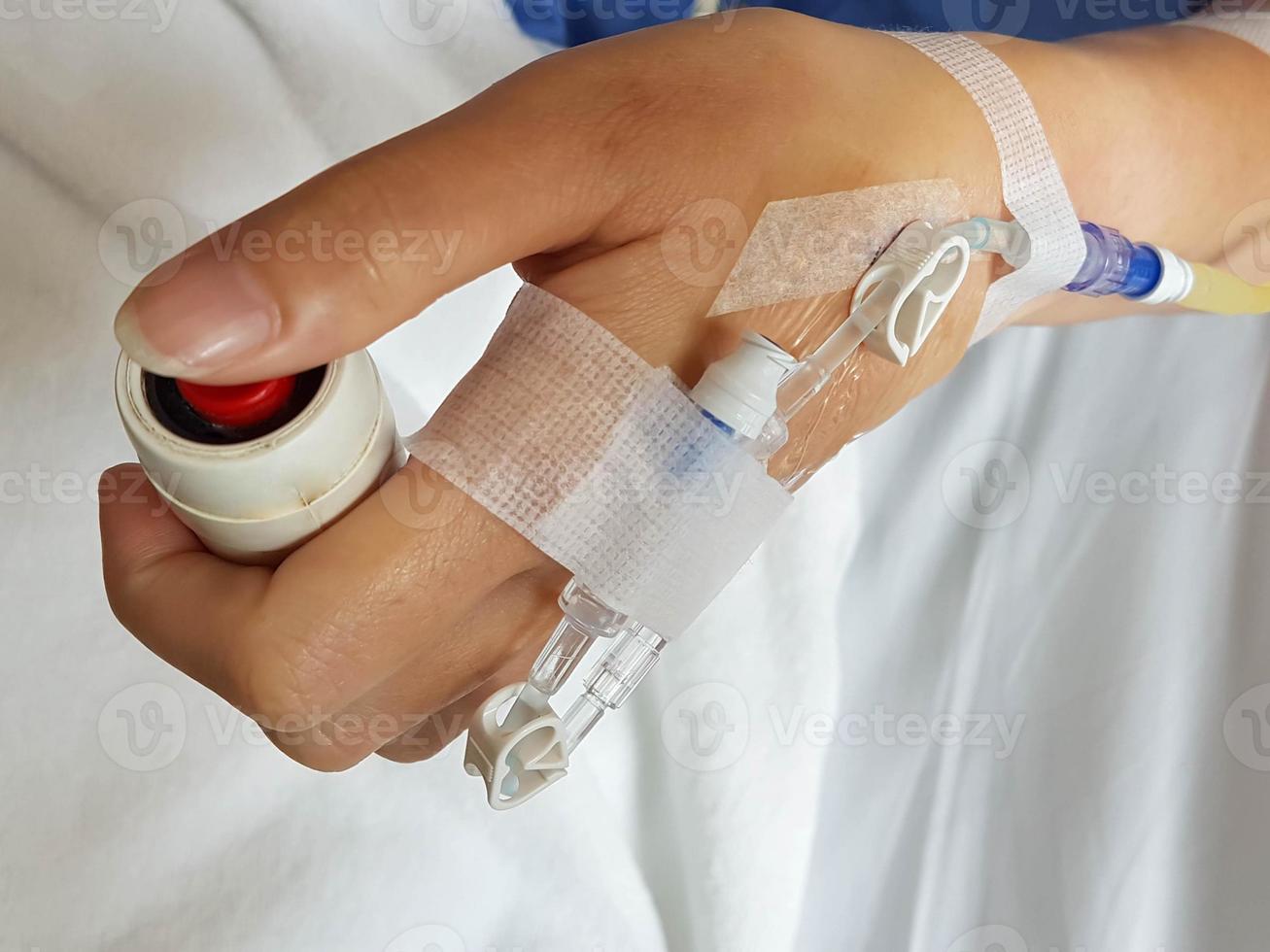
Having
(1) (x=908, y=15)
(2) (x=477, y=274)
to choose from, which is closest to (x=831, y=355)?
(2) (x=477, y=274)

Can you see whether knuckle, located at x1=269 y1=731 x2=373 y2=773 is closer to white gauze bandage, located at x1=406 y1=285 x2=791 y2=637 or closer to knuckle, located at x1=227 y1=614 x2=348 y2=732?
knuckle, located at x1=227 y1=614 x2=348 y2=732

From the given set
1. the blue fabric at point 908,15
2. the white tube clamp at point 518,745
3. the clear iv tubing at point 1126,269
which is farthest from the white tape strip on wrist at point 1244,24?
the white tube clamp at point 518,745

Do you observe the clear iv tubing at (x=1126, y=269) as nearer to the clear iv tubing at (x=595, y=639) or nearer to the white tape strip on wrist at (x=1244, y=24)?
the clear iv tubing at (x=595, y=639)

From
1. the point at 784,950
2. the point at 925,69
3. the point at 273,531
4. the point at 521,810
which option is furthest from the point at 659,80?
the point at 784,950

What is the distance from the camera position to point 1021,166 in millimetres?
623

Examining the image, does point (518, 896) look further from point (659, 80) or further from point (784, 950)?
point (659, 80)

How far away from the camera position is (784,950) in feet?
2.64

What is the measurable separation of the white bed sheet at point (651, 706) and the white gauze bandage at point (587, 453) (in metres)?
0.35

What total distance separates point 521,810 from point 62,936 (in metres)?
0.33

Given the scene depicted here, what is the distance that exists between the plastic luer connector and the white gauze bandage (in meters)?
0.30

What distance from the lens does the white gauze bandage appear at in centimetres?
49

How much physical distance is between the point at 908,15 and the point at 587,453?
700 mm

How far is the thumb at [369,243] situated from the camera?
422mm

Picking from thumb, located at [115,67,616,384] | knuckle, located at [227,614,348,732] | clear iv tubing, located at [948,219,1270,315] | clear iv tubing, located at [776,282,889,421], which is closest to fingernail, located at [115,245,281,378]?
thumb, located at [115,67,616,384]
